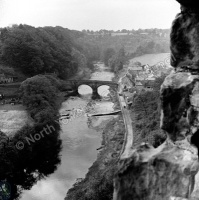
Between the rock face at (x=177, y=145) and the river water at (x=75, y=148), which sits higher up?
the rock face at (x=177, y=145)

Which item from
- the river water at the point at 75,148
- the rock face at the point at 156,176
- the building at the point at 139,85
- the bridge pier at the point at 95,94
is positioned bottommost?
the river water at the point at 75,148

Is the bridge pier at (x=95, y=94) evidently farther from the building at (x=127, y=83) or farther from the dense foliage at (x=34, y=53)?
the dense foliage at (x=34, y=53)

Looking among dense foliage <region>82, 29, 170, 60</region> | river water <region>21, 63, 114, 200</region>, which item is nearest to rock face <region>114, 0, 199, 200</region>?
river water <region>21, 63, 114, 200</region>

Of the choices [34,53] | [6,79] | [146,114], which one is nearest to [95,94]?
[34,53]

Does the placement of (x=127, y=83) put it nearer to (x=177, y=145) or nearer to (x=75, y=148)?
(x=75, y=148)

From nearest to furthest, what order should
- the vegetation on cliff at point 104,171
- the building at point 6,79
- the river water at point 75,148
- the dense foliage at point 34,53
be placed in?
the vegetation on cliff at point 104,171 → the river water at point 75,148 → the building at point 6,79 → the dense foliage at point 34,53

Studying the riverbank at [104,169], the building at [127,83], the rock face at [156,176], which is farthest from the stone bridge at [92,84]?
the rock face at [156,176]
